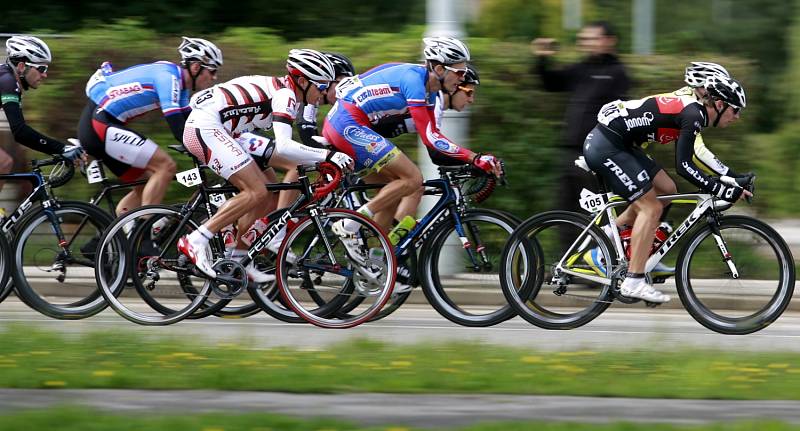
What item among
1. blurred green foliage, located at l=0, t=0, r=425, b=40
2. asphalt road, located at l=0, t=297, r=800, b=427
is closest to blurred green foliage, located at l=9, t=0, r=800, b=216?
asphalt road, located at l=0, t=297, r=800, b=427

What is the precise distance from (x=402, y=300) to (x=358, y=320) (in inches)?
15.6

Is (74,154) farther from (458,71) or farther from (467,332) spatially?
(467,332)

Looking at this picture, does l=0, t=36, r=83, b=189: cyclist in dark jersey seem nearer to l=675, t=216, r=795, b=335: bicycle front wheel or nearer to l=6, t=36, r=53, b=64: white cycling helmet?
l=6, t=36, r=53, b=64: white cycling helmet

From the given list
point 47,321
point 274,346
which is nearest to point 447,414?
point 274,346

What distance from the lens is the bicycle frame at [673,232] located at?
9.06 meters

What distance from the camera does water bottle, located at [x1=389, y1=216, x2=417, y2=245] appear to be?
30.7 ft

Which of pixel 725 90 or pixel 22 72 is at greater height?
pixel 22 72

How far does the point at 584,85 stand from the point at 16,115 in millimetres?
4258

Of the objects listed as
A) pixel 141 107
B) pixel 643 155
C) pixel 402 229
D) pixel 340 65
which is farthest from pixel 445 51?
pixel 141 107

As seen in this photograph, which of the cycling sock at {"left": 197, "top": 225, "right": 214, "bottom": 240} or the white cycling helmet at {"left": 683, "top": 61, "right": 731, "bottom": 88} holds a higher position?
the white cycling helmet at {"left": 683, "top": 61, "right": 731, "bottom": 88}

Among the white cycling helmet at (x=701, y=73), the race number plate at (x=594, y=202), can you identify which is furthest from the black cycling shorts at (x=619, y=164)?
the white cycling helmet at (x=701, y=73)

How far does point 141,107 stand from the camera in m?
9.85

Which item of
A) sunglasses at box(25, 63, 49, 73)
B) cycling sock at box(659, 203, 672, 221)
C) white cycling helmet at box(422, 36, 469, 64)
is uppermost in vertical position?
white cycling helmet at box(422, 36, 469, 64)

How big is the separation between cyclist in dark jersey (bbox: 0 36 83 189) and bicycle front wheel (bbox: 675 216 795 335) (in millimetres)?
4304
